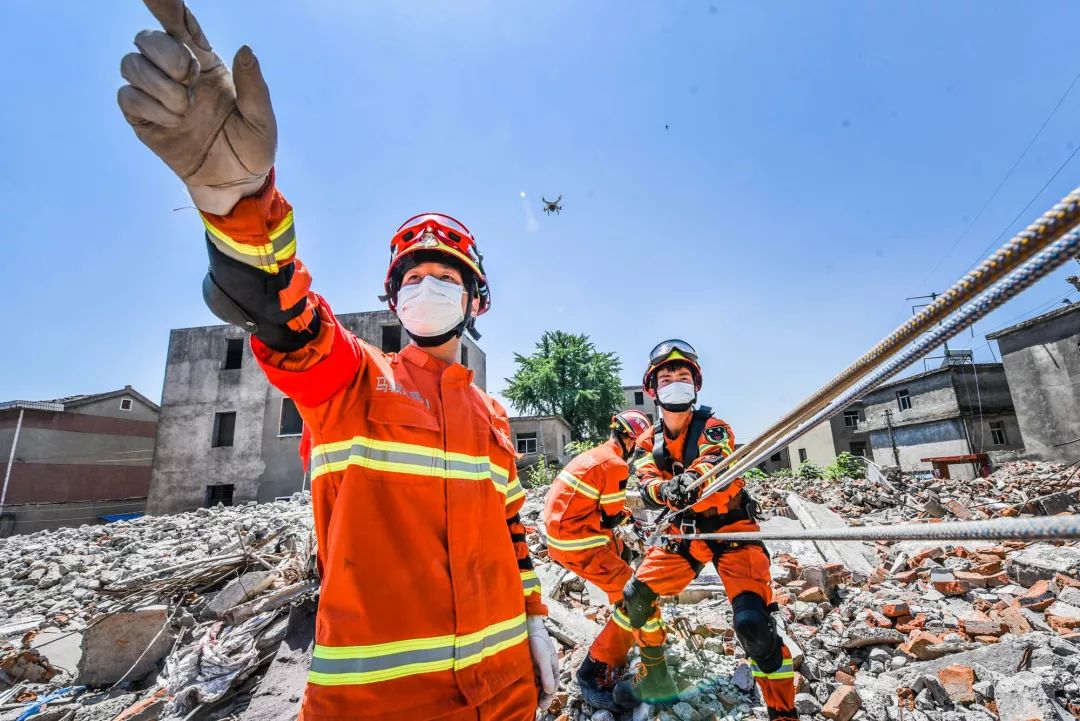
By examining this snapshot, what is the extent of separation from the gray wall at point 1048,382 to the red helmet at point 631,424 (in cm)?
2200

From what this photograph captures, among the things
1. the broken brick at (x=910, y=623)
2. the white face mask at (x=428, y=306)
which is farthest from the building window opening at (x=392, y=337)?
the white face mask at (x=428, y=306)

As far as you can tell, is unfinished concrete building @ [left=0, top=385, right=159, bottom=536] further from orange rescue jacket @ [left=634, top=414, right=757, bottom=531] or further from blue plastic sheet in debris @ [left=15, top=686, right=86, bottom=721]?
orange rescue jacket @ [left=634, top=414, right=757, bottom=531]

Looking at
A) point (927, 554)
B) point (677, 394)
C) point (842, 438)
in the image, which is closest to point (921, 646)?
point (677, 394)

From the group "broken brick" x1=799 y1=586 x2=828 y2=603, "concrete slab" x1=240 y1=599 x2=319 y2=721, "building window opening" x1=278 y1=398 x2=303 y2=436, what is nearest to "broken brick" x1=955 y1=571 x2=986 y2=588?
"broken brick" x1=799 y1=586 x2=828 y2=603

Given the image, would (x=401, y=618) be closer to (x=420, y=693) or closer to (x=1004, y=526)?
(x=420, y=693)

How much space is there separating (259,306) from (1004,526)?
1.65 metres

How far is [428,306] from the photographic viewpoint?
2014 mm

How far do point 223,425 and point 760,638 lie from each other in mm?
22596

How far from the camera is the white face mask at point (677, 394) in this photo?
413cm

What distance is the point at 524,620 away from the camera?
75.3 inches

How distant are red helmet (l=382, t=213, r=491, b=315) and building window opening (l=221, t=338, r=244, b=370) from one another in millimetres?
21871

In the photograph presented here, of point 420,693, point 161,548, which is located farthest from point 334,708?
point 161,548

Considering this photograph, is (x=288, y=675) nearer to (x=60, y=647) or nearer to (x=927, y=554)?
(x=60, y=647)

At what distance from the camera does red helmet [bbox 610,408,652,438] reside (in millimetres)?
4449
